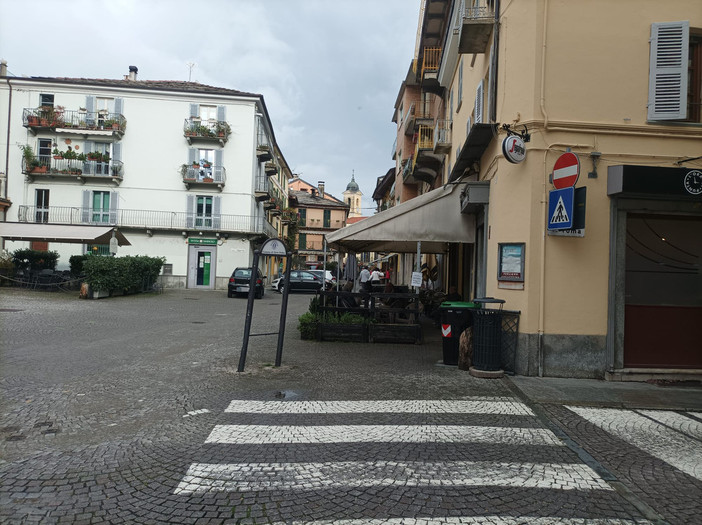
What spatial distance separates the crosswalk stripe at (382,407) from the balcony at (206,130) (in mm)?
30170

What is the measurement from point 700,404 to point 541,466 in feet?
11.3

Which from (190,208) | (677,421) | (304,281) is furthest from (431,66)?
(190,208)

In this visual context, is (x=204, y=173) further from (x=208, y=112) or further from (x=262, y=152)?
(x=262, y=152)

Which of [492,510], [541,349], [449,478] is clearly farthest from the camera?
[541,349]

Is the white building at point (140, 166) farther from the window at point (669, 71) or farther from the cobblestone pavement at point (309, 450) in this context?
the window at point (669, 71)

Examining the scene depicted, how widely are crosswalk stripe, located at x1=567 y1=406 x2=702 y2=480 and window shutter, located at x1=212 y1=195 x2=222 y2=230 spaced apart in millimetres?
30571

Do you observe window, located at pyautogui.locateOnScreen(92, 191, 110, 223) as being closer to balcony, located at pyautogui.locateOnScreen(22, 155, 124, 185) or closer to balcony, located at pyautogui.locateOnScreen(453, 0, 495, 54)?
balcony, located at pyautogui.locateOnScreen(22, 155, 124, 185)

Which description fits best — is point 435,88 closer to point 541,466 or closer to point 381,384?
point 381,384

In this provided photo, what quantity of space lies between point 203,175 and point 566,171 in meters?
29.8

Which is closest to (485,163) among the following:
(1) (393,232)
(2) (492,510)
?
(1) (393,232)

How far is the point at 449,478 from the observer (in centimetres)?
369

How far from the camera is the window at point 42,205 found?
32656mm

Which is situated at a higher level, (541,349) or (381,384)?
(541,349)

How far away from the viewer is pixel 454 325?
793cm
